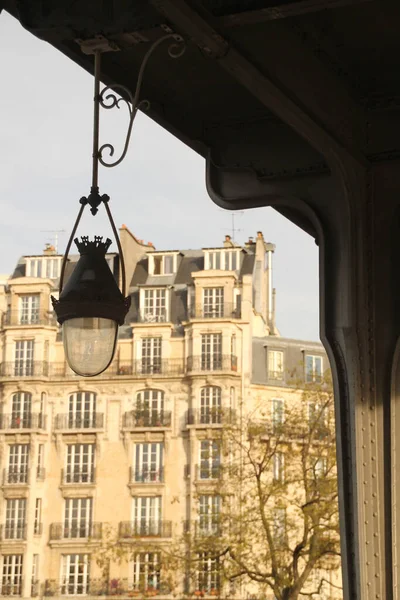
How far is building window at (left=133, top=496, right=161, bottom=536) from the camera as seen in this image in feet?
164

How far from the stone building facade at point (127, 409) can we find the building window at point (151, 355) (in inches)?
2.4

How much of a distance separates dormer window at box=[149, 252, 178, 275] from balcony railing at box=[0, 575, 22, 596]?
15.2 metres

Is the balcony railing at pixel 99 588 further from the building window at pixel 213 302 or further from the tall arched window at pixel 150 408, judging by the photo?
the building window at pixel 213 302

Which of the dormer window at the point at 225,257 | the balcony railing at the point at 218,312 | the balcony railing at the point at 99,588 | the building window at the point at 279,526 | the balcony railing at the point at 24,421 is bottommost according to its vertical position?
the balcony railing at the point at 99,588

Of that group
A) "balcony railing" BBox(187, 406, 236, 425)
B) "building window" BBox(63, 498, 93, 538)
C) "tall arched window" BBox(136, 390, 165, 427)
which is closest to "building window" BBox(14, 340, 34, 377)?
"tall arched window" BBox(136, 390, 165, 427)

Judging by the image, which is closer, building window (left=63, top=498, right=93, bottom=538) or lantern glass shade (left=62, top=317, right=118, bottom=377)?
lantern glass shade (left=62, top=317, right=118, bottom=377)

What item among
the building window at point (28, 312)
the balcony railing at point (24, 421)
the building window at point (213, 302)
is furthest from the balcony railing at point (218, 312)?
the balcony railing at point (24, 421)

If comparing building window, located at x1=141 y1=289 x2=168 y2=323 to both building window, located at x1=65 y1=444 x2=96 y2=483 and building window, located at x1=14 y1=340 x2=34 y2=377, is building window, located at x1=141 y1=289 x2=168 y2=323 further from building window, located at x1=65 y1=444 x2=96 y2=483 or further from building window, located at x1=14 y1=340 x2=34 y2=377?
building window, located at x1=65 y1=444 x2=96 y2=483

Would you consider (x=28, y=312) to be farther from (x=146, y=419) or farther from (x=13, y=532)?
(x=13, y=532)

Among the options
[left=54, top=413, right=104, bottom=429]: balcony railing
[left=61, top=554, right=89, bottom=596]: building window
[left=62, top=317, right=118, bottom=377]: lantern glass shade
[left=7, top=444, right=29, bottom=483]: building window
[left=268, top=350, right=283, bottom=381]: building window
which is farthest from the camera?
[left=268, top=350, right=283, bottom=381]: building window

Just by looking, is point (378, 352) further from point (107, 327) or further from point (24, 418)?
point (24, 418)

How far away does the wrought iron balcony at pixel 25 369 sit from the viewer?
53688 mm

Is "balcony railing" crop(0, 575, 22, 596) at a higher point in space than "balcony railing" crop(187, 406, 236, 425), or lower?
lower

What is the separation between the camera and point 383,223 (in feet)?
23.7
